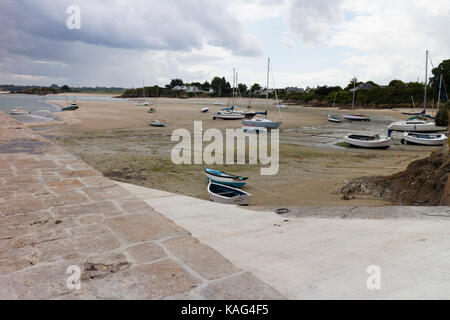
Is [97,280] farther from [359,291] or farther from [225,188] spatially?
[225,188]

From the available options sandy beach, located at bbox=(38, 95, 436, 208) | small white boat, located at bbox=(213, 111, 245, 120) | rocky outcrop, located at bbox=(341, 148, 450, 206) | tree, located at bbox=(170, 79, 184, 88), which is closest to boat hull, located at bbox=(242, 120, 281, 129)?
sandy beach, located at bbox=(38, 95, 436, 208)

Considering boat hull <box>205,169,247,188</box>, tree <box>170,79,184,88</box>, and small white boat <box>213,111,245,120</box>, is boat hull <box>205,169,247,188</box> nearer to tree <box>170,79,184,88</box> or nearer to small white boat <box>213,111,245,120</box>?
small white boat <box>213,111,245,120</box>

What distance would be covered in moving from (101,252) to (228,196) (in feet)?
21.7

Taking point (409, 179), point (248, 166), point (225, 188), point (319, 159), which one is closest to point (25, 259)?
point (225, 188)

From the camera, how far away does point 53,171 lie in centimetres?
577

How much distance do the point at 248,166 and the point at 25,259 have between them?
43.5 ft

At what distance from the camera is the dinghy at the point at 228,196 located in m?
8.95

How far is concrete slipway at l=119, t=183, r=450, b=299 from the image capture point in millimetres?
2521

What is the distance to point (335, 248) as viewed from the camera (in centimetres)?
343

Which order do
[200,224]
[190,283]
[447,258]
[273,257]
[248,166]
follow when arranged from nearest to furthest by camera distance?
1. [190,283]
2. [447,258]
3. [273,257]
4. [200,224]
5. [248,166]

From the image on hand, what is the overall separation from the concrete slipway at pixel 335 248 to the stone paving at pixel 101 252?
446 millimetres

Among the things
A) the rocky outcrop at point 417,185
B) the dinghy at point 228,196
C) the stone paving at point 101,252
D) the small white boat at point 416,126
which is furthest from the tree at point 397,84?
the stone paving at point 101,252

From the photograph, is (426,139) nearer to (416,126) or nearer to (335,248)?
(416,126)
